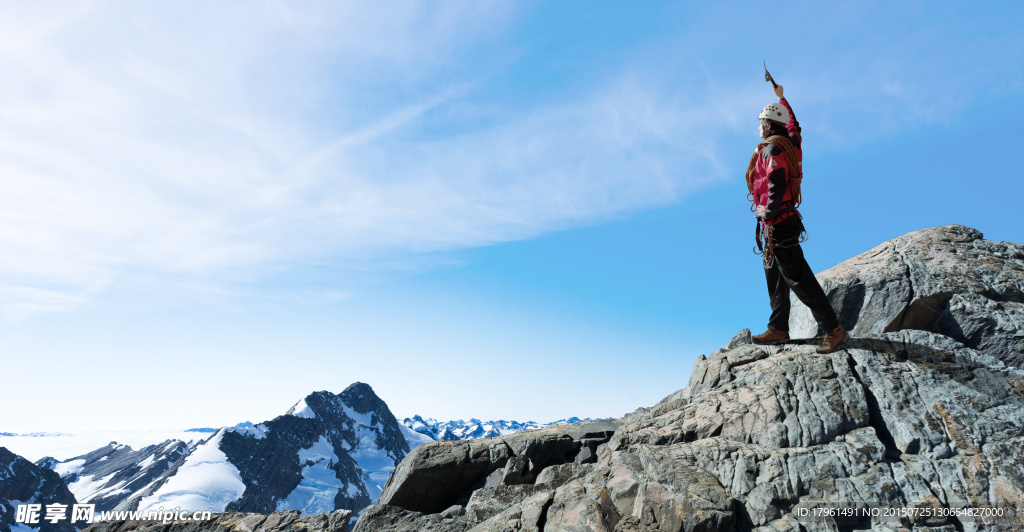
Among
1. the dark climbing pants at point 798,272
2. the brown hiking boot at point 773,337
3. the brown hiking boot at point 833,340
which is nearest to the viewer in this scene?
the brown hiking boot at point 833,340

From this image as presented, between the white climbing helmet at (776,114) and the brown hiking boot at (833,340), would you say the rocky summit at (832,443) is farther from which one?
the white climbing helmet at (776,114)

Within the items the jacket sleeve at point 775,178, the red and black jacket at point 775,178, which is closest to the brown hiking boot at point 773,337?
the red and black jacket at point 775,178

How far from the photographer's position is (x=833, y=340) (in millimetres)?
11883

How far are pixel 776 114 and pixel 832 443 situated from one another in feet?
25.6

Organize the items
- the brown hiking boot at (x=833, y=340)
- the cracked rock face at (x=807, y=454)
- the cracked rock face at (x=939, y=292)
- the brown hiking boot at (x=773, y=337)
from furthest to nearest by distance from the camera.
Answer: the brown hiking boot at (x=773, y=337) < the brown hiking boot at (x=833, y=340) < the cracked rock face at (x=939, y=292) < the cracked rock face at (x=807, y=454)

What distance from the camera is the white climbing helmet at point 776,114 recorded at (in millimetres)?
12406

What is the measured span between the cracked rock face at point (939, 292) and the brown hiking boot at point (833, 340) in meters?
1.86

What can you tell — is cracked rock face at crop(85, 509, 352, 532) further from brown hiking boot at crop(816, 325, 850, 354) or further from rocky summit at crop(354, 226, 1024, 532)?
brown hiking boot at crop(816, 325, 850, 354)

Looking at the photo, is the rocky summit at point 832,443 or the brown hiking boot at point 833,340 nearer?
the rocky summit at point 832,443

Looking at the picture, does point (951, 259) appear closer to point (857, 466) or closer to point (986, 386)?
point (986, 386)

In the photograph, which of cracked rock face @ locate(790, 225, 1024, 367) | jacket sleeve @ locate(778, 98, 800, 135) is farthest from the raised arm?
cracked rock face @ locate(790, 225, 1024, 367)

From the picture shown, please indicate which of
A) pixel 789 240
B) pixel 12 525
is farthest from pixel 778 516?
pixel 12 525

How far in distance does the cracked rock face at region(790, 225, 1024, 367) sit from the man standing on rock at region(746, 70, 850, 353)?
205 cm

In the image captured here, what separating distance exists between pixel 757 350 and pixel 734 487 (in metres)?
5.39
